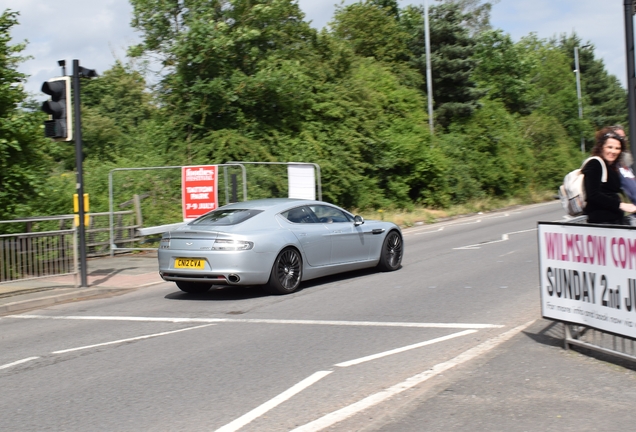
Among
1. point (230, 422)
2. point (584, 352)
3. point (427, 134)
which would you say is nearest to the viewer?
point (230, 422)

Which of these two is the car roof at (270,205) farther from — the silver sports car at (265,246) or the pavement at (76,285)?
the pavement at (76,285)

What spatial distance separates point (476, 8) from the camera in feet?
188

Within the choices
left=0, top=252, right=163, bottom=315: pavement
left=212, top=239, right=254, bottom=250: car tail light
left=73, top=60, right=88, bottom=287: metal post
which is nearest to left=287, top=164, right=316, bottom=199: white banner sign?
left=0, top=252, right=163, bottom=315: pavement

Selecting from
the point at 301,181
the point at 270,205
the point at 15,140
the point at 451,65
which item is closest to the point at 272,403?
Result: the point at 270,205

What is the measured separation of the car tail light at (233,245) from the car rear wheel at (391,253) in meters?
3.36

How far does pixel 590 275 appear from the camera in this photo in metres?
6.00

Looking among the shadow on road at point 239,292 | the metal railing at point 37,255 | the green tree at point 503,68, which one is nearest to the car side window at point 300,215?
the shadow on road at point 239,292

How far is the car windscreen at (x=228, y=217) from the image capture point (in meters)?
10.6

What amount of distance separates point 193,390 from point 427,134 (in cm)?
2751

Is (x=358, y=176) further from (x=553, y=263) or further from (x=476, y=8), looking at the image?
(x=476, y=8)

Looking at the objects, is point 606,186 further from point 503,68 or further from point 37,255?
point 503,68

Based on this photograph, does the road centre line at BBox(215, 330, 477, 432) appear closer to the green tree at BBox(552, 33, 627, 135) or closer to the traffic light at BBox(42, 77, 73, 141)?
the traffic light at BBox(42, 77, 73, 141)

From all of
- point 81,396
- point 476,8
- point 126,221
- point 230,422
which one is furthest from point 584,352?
point 476,8

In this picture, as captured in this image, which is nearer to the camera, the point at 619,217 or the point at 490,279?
the point at 619,217
